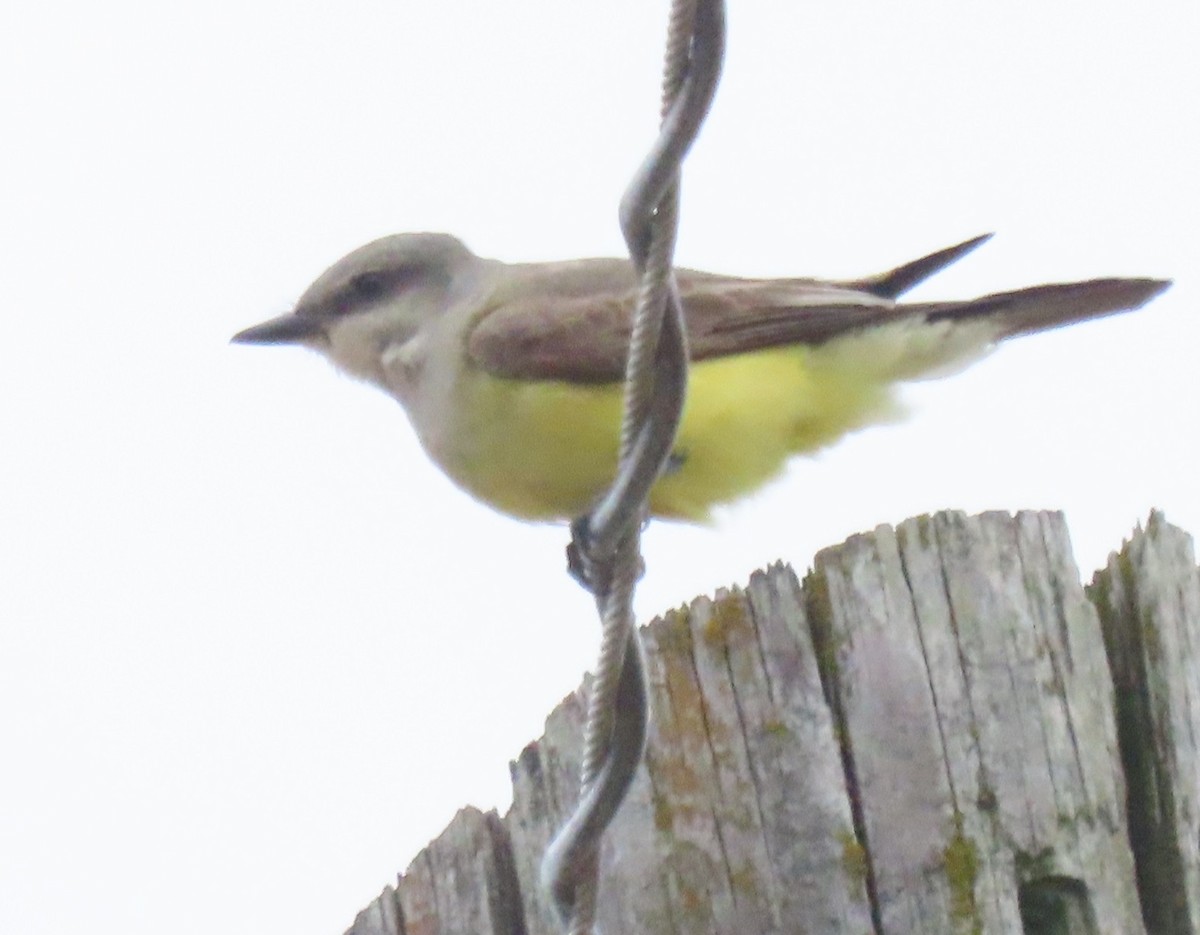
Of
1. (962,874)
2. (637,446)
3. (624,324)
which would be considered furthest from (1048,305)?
(637,446)

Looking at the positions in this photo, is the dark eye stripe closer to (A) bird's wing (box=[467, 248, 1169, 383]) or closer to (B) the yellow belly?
(A) bird's wing (box=[467, 248, 1169, 383])

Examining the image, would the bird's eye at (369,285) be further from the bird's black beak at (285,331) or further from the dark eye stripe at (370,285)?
the bird's black beak at (285,331)

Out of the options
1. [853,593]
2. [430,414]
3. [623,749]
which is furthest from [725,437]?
[623,749]

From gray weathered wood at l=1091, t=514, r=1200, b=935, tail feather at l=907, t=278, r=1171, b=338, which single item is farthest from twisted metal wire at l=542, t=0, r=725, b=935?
tail feather at l=907, t=278, r=1171, b=338

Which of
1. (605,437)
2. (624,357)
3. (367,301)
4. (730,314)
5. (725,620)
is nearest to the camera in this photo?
(725,620)

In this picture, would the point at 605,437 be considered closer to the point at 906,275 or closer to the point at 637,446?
the point at 906,275

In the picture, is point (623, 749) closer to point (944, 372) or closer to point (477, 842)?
point (477, 842)
